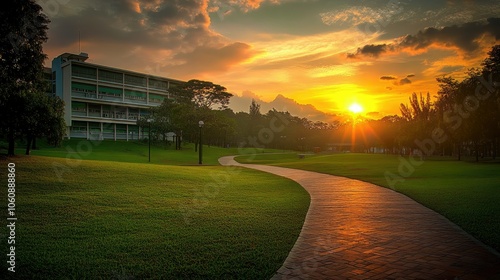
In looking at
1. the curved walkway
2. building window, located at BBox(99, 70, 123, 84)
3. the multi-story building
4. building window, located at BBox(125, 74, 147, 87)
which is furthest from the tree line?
building window, located at BBox(125, 74, 147, 87)

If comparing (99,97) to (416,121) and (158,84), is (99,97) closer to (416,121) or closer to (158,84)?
(158,84)

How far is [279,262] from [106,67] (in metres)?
64.6

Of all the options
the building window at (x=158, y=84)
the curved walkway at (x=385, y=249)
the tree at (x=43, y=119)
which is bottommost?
the curved walkway at (x=385, y=249)

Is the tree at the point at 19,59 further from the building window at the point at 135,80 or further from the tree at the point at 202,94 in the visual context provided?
the building window at the point at 135,80

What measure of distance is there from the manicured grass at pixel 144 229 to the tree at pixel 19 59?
342 cm

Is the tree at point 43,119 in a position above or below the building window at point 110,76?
below

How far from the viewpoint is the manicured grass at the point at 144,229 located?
16.4ft

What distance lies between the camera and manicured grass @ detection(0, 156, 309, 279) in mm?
5012

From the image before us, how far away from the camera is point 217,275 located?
4.73 metres

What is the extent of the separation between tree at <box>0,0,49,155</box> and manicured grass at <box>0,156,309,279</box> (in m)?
3.42

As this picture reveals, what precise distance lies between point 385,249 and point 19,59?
1572 cm

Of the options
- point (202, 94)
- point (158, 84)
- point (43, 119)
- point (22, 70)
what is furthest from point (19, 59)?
point (158, 84)

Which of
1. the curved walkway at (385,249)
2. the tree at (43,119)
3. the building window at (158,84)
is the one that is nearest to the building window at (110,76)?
the building window at (158,84)

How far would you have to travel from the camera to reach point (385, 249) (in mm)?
5984
